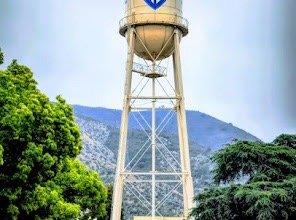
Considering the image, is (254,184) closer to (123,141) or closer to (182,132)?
(182,132)

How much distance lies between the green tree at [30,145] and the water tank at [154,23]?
1180cm

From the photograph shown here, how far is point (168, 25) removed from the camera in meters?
42.2

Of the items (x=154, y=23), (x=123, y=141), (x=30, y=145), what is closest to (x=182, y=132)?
(x=123, y=141)

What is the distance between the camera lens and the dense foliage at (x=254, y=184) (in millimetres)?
27125

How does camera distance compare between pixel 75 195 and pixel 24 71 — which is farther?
pixel 75 195

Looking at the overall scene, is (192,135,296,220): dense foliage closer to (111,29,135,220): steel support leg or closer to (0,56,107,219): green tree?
(0,56,107,219): green tree

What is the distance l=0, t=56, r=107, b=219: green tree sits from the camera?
89.9ft

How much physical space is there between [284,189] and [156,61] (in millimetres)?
Result: 16709

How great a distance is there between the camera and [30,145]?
27.5m

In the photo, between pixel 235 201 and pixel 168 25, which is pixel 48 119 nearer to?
pixel 235 201

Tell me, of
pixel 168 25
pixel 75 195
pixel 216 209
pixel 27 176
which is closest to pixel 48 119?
pixel 27 176

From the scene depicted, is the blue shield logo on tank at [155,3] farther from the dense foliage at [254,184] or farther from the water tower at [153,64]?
the dense foliage at [254,184]

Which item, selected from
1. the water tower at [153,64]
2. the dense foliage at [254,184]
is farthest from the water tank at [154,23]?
the dense foliage at [254,184]

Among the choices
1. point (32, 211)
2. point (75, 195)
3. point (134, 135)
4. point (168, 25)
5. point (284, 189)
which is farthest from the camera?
point (134, 135)
